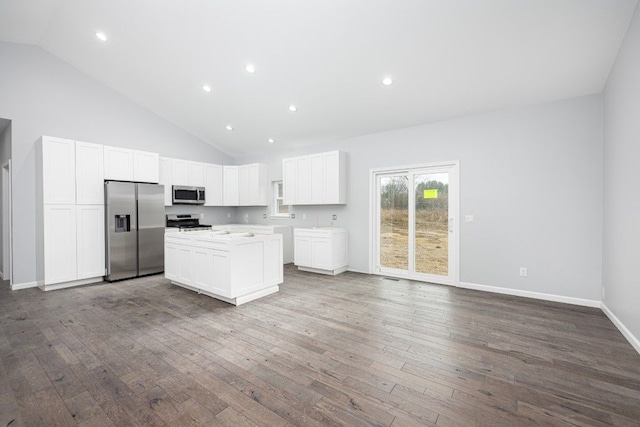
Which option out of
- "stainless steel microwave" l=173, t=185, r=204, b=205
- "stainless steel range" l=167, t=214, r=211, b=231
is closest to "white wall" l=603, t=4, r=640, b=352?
"stainless steel range" l=167, t=214, r=211, b=231

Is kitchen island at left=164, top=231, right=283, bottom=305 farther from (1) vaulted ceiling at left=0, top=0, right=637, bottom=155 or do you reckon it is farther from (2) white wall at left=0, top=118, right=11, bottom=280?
(2) white wall at left=0, top=118, right=11, bottom=280

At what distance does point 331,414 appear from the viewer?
1.75m

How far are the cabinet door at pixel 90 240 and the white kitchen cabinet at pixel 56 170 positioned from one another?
297mm

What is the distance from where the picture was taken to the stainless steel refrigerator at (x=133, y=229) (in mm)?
4969

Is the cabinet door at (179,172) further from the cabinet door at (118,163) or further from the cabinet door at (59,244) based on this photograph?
the cabinet door at (59,244)

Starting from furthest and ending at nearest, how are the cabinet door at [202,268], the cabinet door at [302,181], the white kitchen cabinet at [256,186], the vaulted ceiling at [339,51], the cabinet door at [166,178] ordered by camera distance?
1. the white kitchen cabinet at [256,186]
2. the cabinet door at [166,178]
3. the cabinet door at [302,181]
4. the cabinet door at [202,268]
5. the vaulted ceiling at [339,51]

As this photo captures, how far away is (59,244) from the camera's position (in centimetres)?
453

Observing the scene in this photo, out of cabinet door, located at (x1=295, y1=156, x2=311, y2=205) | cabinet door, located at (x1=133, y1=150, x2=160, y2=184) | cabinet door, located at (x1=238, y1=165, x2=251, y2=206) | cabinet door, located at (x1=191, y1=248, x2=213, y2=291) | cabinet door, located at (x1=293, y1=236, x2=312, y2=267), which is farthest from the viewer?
cabinet door, located at (x1=238, y1=165, x2=251, y2=206)

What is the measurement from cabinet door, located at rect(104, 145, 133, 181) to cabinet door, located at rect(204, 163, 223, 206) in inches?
71.5

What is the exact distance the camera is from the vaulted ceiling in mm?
2859

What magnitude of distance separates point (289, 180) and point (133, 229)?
3.15 metres

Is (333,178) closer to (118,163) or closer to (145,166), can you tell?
(145,166)

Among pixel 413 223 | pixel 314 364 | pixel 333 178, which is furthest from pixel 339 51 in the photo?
pixel 314 364

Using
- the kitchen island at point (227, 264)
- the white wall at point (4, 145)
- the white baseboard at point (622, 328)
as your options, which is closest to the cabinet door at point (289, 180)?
the kitchen island at point (227, 264)
